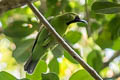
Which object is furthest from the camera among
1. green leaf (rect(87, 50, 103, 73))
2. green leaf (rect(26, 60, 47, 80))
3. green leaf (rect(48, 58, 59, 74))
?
green leaf (rect(87, 50, 103, 73))

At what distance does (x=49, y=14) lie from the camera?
6.56 ft

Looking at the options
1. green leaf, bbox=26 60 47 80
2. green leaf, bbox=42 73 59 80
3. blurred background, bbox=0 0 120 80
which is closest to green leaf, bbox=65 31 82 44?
blurred background, bbox=0 0 120 80

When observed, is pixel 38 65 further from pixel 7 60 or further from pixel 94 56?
pixel 7 60

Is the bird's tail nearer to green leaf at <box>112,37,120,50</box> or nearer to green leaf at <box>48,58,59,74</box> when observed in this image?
green leaf at <box>48,58,59,74</box>

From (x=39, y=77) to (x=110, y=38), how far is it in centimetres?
87

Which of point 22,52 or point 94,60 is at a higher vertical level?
point 22,52

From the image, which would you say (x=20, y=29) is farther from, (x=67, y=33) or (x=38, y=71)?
(x=38, y=71)

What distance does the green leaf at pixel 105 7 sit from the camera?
1493mm

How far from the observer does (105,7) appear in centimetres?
154

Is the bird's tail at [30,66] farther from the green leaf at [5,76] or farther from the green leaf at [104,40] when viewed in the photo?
the green leaf at [104,40]

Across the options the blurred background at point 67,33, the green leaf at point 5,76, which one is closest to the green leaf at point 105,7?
the blurred background at point 67,33

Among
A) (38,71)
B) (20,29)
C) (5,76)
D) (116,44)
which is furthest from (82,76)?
(116,44)

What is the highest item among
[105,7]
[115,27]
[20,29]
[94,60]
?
[105,7]

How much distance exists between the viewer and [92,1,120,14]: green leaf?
1493mm
